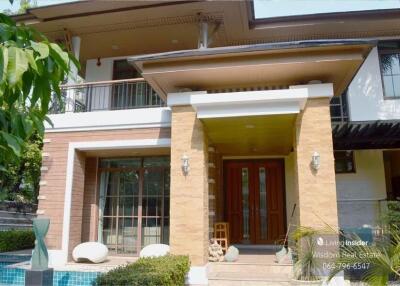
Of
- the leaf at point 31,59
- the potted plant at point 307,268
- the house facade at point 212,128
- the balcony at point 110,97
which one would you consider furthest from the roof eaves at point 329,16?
the leaf at point 31,59

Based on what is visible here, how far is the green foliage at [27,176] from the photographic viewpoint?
1654 centimetres

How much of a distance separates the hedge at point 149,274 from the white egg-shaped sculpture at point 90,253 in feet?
10.1

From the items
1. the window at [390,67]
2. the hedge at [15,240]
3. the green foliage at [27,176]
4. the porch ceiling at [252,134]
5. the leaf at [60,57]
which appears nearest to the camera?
the leaf at [60,57]

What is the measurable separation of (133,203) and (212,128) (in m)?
3.53

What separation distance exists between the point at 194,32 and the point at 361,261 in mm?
8927

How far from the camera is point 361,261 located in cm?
391

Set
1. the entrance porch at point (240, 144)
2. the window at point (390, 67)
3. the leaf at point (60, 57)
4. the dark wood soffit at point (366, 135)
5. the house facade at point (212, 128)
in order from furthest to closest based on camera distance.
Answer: the window at point (390, 67) < the dark wood soffit at point (366, 135) < the house facade at point (212, 128) < the entrance porch at point (240, 144) < the leaf at point (60, 57)

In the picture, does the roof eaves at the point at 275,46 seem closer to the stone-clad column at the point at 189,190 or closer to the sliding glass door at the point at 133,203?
the stone-clad column at the point at 189,190

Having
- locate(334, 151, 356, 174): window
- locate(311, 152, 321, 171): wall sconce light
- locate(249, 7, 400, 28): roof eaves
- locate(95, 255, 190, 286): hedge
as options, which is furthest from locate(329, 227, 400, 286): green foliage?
locate(249, 7, 400, 28): roof eaves

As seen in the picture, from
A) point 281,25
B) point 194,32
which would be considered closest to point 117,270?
point 194,32

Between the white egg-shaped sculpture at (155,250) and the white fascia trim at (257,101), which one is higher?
the white fascia trim at (257,101)

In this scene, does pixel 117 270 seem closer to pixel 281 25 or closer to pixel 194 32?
pixel 194 32

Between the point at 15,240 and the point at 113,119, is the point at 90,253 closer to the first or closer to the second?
the point at 113,119

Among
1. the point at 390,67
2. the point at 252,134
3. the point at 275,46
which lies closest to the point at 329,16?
the point at 390,67
